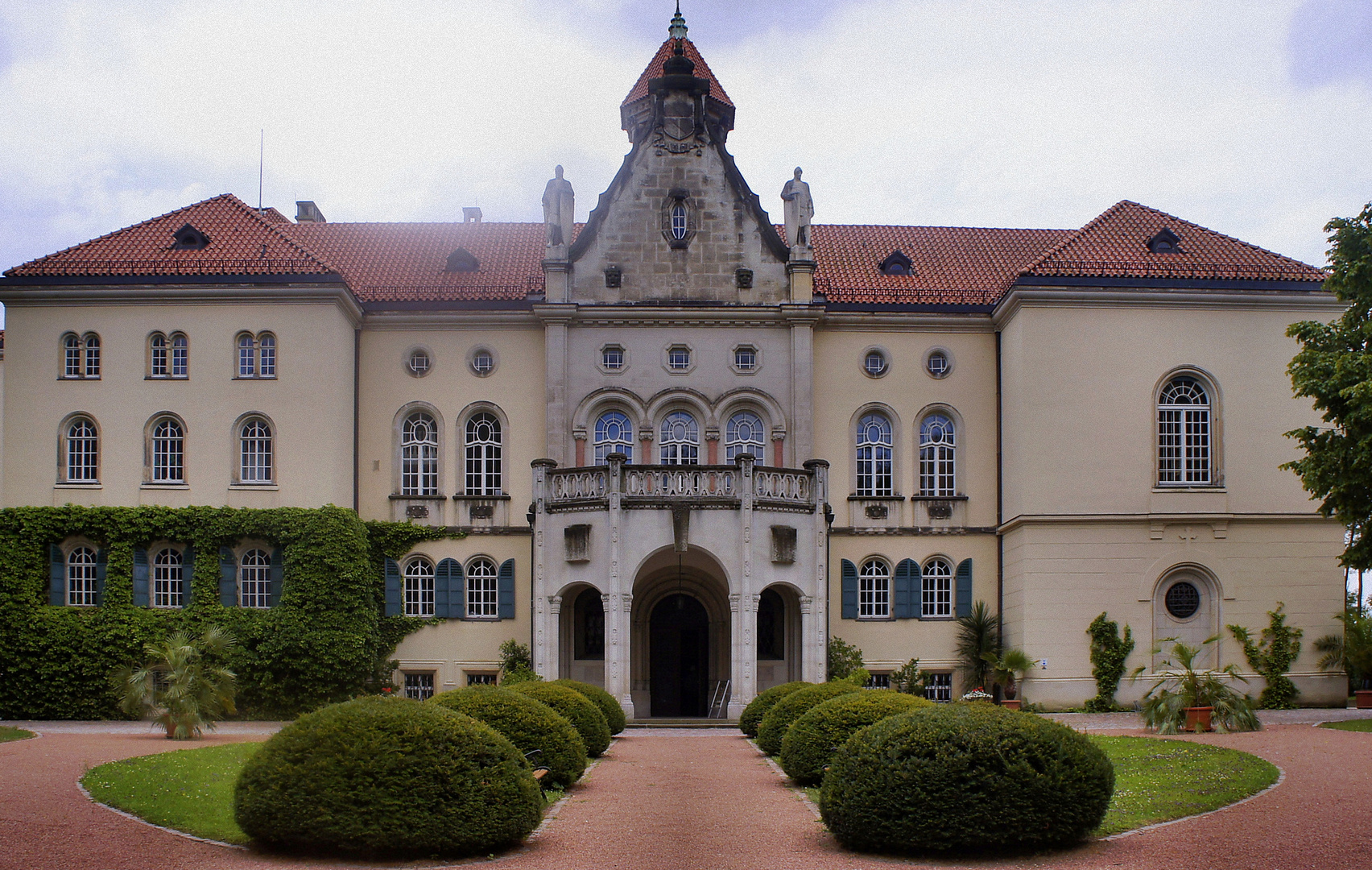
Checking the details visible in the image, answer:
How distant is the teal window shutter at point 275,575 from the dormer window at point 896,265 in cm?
1804

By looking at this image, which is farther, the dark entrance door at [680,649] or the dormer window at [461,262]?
the dormer window at [461,262]

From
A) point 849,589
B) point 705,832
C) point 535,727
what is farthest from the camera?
point 849,589

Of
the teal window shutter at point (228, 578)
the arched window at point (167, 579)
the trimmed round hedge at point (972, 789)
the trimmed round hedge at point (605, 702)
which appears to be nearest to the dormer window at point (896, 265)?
the trimmed round hedge at point (605, 702)

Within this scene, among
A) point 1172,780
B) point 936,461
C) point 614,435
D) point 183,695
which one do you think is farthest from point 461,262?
point 1172,780

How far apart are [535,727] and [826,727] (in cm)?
393

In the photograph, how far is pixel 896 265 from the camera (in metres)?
37.1

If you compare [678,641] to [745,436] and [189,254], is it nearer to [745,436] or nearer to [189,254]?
[745,436]

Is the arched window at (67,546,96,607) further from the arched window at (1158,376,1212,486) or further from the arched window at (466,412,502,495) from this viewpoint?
the arched window at (1158,376,1212,486)

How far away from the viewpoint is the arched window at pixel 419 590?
113 ft

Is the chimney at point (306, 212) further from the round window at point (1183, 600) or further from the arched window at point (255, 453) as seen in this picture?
the round window at point (1183, 600)

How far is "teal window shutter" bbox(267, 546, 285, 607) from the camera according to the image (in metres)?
32.7

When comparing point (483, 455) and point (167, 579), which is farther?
point (483, 455)

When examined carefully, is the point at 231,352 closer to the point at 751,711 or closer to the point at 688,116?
the point at 688,116

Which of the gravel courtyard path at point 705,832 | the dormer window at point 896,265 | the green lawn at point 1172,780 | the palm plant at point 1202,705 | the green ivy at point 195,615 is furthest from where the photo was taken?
the dormer window at point 896,265
